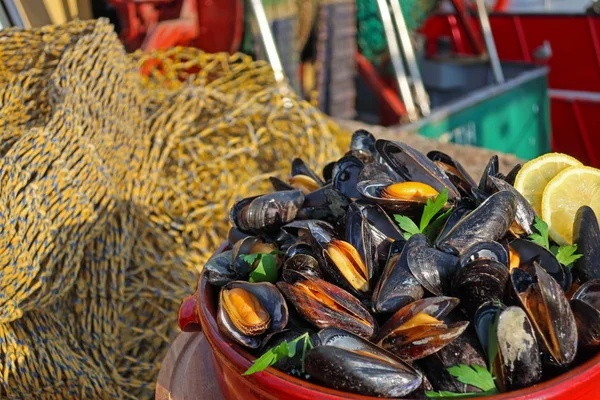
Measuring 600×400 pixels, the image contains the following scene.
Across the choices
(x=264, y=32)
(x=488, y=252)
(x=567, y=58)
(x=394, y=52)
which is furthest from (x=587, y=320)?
(x=567, y=58)

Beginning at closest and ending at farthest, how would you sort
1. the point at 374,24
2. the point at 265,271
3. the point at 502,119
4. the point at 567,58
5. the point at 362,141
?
the point at 265,271, the point at 362,141, the point at 502,119, the point at 374,24, the point at 567,58

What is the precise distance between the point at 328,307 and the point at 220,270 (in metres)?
0.29

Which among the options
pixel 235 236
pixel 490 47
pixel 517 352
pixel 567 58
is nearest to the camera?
pixel 517 352

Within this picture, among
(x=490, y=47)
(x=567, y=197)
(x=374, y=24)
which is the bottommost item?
(x=490, y=47)

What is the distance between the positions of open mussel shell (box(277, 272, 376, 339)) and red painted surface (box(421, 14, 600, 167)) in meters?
5.47

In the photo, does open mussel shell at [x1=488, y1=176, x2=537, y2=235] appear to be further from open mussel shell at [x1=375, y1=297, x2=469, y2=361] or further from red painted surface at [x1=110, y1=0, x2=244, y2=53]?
red painted surface at [x1=110, y1=0, x2=244, y2=53]

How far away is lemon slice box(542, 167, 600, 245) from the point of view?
1.10 m

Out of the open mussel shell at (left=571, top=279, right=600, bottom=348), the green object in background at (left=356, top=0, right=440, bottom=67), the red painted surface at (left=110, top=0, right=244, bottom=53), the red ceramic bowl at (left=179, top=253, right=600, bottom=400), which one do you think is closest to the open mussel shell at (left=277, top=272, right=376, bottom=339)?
the red ceramic bowl at (left=179, top=253, right=600, bottom=400)

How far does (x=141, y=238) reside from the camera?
1.90 m

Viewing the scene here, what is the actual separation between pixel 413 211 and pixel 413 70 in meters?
4.13

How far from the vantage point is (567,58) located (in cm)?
561

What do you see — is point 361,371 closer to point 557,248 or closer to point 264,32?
point 557,248

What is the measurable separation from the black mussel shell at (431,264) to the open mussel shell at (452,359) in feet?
0.34

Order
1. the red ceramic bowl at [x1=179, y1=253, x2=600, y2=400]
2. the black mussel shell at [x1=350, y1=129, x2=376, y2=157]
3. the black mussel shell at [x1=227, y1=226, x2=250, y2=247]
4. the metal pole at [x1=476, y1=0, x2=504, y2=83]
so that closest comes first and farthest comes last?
the red ceramic bowl at [x1=179, y1=253, x2=600, y2=400], the black mussel shell at [x1=227, y1=226, x2=250, y2=247], the black mussel shell at [x1=350, y1=129, x2=376, y2=157], the metal pole at [x1=476, y1=0, x2=504, y2=83]
